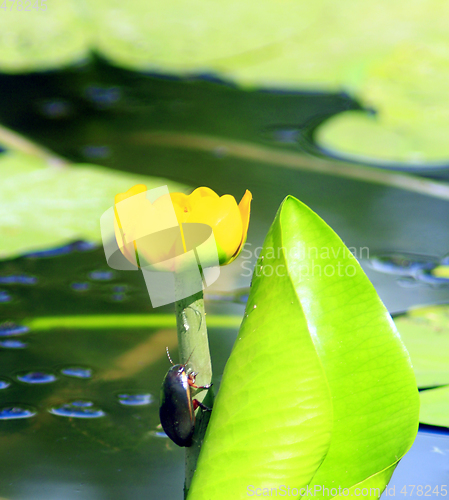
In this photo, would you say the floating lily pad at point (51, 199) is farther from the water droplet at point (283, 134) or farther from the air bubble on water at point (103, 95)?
the air bubble on water at point (103, 95)

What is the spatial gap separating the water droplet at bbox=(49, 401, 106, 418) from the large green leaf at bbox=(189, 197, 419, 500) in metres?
0.30

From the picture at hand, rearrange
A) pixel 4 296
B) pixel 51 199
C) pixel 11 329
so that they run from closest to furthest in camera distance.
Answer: pixel 11 329 < pixel 4 296 < pixel 51 199

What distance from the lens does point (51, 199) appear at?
1254 mm

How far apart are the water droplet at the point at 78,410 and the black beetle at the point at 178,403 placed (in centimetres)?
27

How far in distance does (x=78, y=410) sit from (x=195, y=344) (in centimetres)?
33

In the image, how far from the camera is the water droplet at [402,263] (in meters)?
1.01

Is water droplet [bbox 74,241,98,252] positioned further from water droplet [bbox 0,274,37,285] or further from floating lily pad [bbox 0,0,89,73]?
floating lily pad [bbox 0,0,89,73]

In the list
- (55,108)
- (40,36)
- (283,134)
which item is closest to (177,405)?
(283,134)

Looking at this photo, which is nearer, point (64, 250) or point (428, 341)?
point (428, 341)

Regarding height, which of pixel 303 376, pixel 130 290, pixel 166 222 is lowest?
pixel 130 290

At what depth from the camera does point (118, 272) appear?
1.04m

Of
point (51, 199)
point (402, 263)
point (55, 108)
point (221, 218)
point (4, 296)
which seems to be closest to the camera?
point (221, 218)

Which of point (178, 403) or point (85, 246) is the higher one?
point (178, 403)

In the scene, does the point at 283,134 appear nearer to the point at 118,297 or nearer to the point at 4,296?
the point at 118,297
